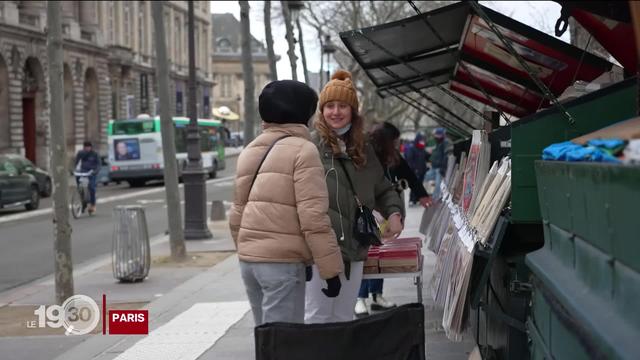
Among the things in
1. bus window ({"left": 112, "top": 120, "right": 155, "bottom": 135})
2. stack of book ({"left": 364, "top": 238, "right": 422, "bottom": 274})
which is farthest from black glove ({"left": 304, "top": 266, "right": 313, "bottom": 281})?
bus window ({"left": 112, "top": 120, "right": 155, "bottom": 135})

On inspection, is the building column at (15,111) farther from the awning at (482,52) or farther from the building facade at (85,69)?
the awning at (482,52)

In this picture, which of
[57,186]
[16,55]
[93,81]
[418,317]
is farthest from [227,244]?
[93,81]

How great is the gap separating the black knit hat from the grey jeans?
2.46ft

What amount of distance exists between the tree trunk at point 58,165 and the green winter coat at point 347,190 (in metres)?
4.77

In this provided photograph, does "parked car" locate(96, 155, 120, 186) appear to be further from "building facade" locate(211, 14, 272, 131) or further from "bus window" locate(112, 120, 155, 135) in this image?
"building facade" locate(211, 14, 272, 131)

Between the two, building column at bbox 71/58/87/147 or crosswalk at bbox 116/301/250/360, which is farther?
building column at bbox 71/58/87/147

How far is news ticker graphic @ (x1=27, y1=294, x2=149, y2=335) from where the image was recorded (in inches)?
337

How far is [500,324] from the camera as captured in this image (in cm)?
542

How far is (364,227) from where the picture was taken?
553cm

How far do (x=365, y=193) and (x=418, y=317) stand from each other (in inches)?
67.5

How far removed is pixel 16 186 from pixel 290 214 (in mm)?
23513

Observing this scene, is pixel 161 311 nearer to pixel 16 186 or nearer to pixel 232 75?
pixel 16 186

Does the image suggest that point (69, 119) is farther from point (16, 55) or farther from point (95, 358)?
point (95, 358)

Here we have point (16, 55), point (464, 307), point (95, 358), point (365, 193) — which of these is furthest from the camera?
point (16, 55)
